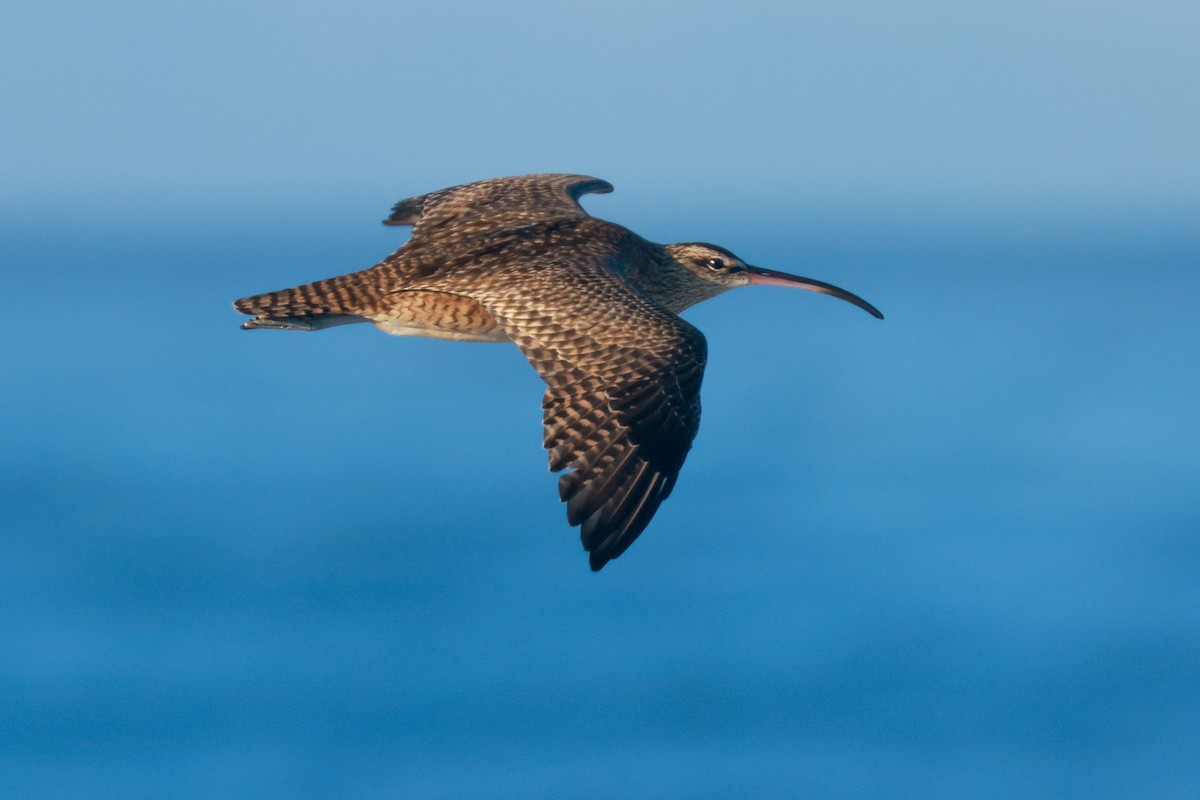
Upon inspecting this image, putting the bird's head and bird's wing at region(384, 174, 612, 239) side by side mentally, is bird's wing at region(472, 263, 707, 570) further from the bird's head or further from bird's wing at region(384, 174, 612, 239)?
the bird's head

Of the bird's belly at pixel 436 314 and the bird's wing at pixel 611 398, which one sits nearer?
the bird's wing at pixel 611 398

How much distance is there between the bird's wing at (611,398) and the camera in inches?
604

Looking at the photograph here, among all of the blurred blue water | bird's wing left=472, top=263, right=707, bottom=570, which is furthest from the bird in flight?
the blurred blue water

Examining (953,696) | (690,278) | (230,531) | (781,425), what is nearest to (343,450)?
(230,531)

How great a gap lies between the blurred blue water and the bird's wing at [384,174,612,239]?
192ft

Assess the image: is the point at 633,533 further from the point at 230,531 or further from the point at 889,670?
the point at 230,531

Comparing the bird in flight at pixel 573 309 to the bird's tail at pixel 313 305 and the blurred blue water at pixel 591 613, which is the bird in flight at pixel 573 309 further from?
the blurred blue water at pixel 591 613

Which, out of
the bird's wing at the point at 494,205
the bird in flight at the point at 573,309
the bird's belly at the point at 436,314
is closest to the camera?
the bird in flight at the point at 573,309

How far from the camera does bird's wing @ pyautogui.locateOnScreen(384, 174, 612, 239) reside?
19.7m

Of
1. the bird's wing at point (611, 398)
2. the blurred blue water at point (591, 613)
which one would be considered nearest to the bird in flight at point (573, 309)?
the bird's wing at point (611, 398)

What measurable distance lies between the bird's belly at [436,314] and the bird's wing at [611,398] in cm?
98

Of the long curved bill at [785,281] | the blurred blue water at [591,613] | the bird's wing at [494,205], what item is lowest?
the blurred blue water at [591,613]

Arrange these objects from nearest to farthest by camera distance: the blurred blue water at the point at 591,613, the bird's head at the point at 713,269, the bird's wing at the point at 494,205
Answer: the bird's wing at the point at 494,205 < the bird's head at the point at 713,269 < the blurred blue water at the point at 591,613

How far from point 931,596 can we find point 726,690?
48.9ft
